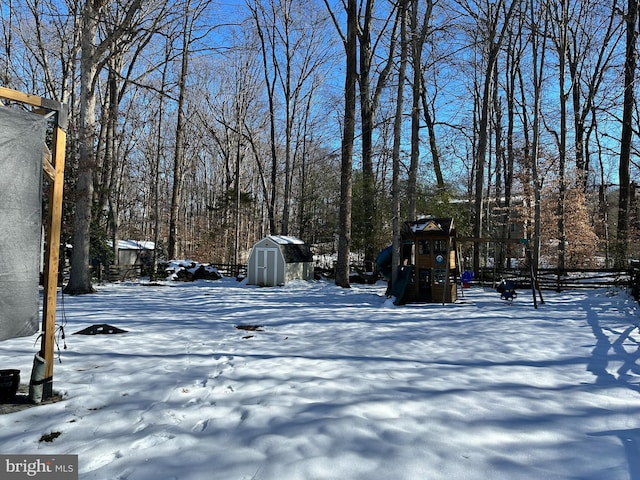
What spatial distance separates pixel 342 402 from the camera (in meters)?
3.73

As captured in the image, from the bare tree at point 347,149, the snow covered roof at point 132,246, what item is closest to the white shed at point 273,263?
the bare tree at point 347,149

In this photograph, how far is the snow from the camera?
267 centimetres

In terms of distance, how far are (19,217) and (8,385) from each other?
65.7 inches

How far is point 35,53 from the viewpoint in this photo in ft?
59.1

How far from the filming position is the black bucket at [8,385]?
3.57m

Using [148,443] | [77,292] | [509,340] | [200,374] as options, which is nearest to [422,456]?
[148,443]

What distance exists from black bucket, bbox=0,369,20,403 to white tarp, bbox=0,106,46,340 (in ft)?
2.16

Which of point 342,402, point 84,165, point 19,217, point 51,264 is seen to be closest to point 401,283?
point 342,402

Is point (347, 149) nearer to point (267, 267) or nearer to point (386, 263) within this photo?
point (386, 263)

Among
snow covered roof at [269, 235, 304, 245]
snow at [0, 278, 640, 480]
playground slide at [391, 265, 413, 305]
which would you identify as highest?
snow covered roof at [269, 235, 304, 245]

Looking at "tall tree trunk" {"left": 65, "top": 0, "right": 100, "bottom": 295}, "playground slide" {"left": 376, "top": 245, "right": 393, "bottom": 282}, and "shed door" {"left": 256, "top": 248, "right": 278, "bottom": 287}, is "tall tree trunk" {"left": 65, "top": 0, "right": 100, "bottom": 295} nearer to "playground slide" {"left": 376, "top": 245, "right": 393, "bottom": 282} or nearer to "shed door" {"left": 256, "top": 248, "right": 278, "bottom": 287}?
"shed door" {"left": 256, "top": 248, "right": 278, "bottom": 287}

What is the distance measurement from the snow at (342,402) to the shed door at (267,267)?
31.7ft

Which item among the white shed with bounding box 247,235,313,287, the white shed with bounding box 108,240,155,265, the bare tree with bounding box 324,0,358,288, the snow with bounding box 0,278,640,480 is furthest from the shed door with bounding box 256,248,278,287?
the snow with bounding box 0,278,640,480

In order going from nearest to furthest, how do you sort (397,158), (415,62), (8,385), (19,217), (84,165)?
(19,217) < (8,385) < (84,165) < (397,158) < (415,62)
